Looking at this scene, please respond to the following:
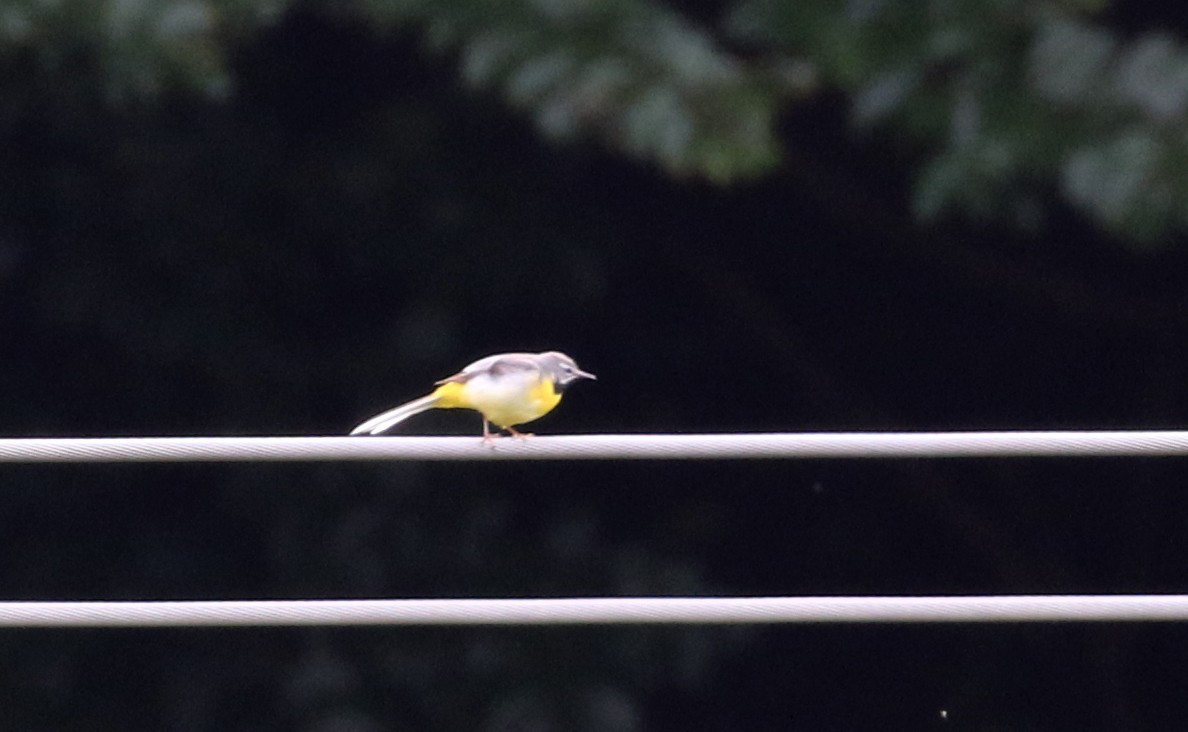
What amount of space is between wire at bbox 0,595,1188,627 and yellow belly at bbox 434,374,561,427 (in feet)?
3.28

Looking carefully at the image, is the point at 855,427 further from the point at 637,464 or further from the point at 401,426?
the point at 401,426

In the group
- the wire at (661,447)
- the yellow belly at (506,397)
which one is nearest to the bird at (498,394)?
the yellow belly at (506,397)

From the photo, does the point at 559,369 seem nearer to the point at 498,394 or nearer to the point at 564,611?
the point at 498,394

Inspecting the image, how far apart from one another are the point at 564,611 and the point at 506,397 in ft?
3.50

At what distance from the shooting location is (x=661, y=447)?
3.55 metres

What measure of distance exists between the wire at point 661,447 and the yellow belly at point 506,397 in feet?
3.00

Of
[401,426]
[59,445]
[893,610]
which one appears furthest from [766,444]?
[401,426]

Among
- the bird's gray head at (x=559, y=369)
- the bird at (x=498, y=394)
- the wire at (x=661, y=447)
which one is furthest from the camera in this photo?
the bird's gray head at (x=559, y=369)

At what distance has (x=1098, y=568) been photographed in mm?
9016

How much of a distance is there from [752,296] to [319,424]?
1.88 metres

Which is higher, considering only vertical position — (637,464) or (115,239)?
(115,239)

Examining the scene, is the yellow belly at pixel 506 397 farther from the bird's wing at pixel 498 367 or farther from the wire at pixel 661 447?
the wire at pixel 661 447

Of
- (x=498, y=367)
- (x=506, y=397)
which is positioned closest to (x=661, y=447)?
(x=506, y=397)

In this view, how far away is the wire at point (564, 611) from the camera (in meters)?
3.50
